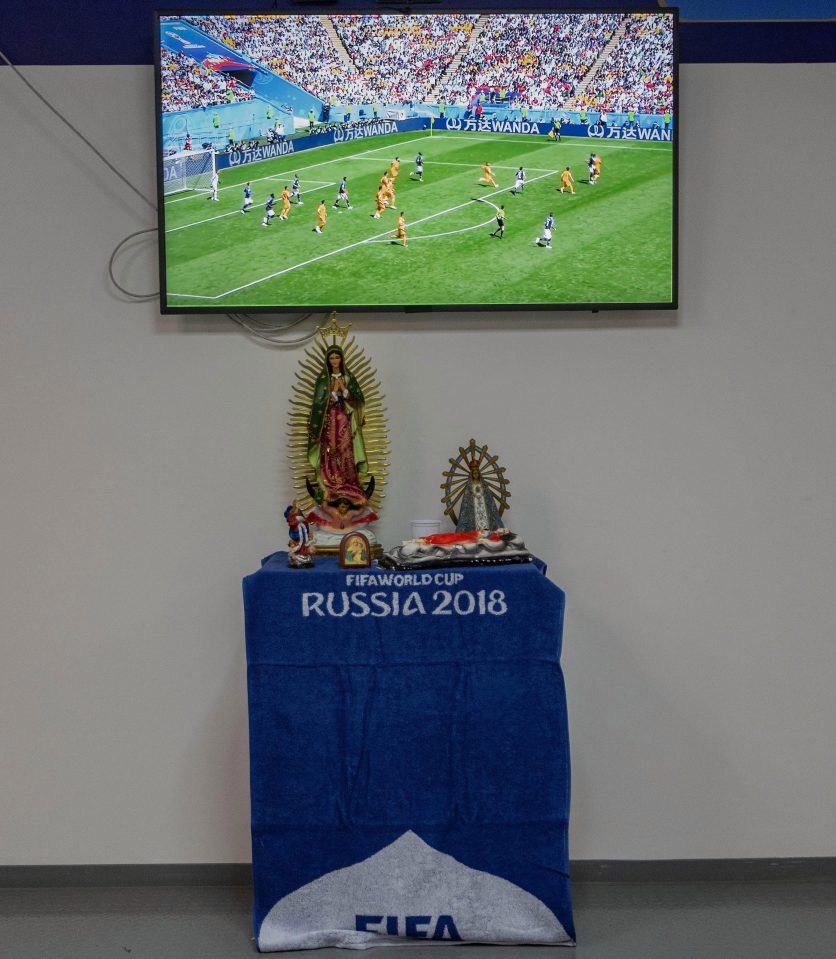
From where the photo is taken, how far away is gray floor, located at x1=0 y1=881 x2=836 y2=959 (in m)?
2.63

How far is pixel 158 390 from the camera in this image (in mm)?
3076

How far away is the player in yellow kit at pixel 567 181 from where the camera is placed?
3.01 metres

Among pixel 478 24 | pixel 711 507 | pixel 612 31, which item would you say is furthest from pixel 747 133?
pixel 711 507

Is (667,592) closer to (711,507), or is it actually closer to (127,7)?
(711,507)

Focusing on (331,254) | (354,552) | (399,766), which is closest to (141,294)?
(331,254)

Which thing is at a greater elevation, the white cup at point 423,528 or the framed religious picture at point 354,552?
the white cup at point 423,528

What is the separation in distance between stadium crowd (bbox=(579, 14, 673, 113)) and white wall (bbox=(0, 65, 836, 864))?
17.2 inches

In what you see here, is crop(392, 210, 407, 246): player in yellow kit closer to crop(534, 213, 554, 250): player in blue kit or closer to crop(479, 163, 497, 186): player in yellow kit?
crop(479, 163, 497, 186): player in yellow kit

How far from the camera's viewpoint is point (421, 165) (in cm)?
300

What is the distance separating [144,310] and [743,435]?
1810 mm

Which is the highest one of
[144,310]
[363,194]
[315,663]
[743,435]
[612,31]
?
[612,31]

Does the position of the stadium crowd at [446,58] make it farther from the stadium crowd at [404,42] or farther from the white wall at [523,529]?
the white wall at [523,529]

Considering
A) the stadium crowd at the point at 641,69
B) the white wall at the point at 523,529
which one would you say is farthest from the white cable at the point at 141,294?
the stadium crowd at the point at 641,69

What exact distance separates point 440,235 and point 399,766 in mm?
1483
